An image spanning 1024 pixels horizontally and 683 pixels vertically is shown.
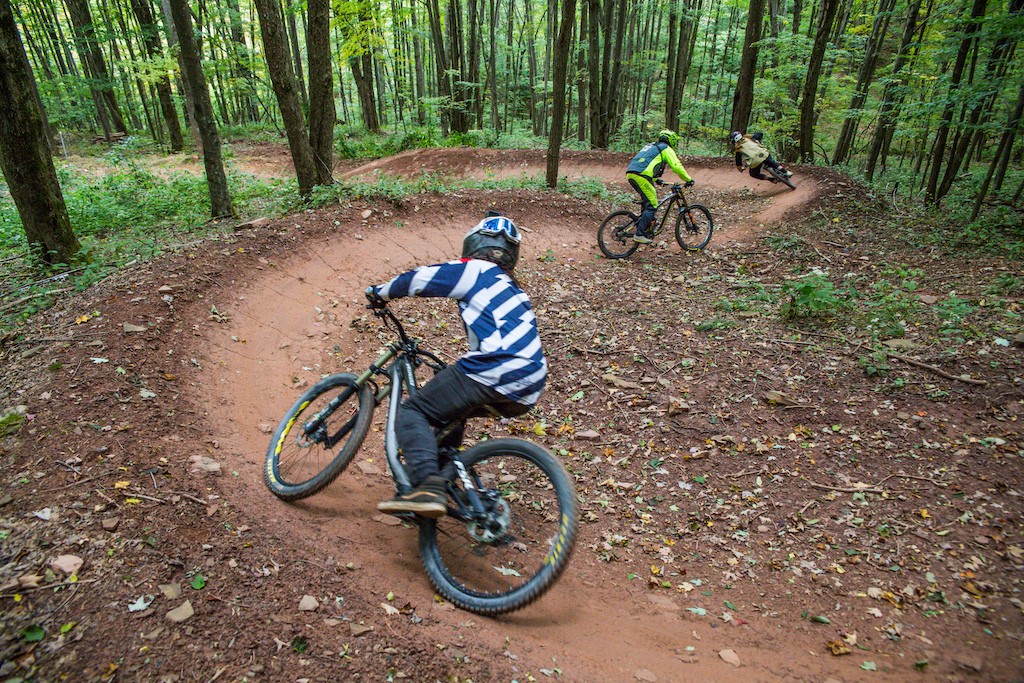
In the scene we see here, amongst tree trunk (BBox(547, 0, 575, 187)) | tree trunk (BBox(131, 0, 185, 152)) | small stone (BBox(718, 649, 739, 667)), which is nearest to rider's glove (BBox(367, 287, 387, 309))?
small stone (BBox(718, 649, 739, 667))

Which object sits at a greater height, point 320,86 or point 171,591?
point 320,86

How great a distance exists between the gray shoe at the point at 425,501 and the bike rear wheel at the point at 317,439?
686 millimetres

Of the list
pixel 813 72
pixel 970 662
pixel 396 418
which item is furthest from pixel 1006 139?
pixel 396 418

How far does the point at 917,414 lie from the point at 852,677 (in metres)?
3.49

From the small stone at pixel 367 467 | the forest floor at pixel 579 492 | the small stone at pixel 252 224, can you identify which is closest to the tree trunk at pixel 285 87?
the small stone at pixel 252 224

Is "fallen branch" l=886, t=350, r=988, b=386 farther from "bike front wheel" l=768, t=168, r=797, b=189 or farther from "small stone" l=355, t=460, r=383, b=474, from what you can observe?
"bike front wheel" l=768, t=168, r=797, b=189

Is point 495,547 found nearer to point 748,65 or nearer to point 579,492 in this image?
point 579,492

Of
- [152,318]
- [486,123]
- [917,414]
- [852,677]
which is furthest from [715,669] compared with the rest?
[486,123]

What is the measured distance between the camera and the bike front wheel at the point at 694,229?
11.3 m

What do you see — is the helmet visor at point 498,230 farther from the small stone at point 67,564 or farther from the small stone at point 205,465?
the small stone at point 67,564

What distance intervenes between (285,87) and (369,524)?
873cm

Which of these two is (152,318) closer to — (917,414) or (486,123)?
(917,414)

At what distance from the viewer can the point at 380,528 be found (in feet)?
13.0

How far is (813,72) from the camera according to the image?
50.0 ft
